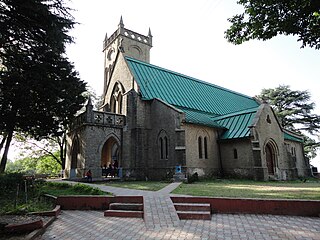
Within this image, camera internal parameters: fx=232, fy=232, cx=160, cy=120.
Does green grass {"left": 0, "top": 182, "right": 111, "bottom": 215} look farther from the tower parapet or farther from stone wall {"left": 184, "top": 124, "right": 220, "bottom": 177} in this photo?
the tower parapet

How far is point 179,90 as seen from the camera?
89.2 feet

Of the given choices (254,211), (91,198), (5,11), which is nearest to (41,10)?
(5,11)

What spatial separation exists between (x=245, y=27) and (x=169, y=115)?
12.6 m

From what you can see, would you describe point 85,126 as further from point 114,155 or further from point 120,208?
point 120,208

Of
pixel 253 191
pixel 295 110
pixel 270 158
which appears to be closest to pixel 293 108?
pixel 295 110

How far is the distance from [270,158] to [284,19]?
59.6ft

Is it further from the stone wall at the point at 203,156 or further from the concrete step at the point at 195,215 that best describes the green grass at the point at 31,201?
the stone wall at the point at 203,156

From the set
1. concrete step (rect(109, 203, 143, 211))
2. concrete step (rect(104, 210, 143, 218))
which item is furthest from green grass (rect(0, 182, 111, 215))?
concrete step (rect(104, 210, 143, 218))

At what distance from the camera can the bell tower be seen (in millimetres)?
39500

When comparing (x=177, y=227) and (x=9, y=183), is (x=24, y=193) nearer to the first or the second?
(x=9, y=183)

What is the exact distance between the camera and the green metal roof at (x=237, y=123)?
21844mm

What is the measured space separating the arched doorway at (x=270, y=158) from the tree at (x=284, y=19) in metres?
16.6

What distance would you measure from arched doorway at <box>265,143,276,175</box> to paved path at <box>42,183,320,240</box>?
54.5 ft

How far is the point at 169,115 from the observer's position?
2095cm
